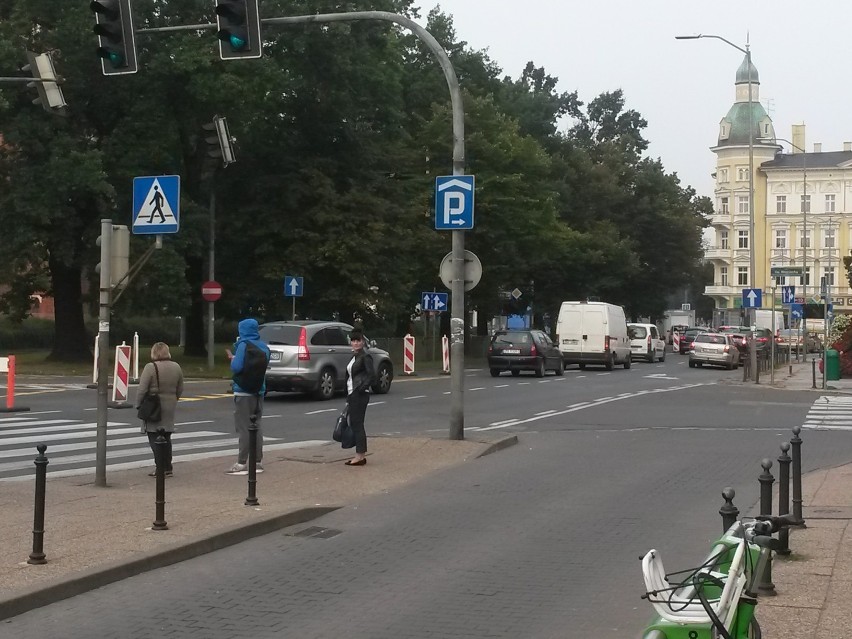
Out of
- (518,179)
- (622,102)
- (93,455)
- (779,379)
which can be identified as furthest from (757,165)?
(93,455)

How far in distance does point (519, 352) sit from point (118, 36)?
87.7ft

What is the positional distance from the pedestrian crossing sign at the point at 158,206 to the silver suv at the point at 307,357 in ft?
44.6

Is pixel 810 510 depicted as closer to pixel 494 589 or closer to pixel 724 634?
pixel 494 589

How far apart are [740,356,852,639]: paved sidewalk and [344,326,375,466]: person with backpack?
512cm

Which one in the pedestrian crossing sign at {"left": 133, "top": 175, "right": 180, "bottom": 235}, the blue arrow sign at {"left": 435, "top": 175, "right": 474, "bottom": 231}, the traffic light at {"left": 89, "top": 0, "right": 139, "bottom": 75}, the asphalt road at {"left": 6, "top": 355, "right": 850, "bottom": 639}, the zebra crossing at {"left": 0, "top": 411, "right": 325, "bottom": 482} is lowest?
the asphalt road at {"left": 6, "top": 355, "right": 850, "bottom": 639}

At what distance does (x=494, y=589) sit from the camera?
27.8ft

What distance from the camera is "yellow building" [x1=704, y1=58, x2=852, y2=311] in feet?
359

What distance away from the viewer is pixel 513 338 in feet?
133

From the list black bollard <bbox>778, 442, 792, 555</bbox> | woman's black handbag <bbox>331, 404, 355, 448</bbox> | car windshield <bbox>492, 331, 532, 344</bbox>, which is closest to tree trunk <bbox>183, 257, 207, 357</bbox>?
car windshield <bbox>492, 331, 532, 344</bbox>

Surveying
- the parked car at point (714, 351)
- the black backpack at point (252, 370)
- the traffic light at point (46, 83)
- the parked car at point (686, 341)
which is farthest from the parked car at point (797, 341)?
the black backpack at point (252, 370)

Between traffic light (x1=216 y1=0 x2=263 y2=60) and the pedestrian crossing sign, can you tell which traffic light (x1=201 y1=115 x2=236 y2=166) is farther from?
the pedestrian crossing sign

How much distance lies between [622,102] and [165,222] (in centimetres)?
10008

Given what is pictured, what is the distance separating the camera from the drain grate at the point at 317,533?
10.6 metres

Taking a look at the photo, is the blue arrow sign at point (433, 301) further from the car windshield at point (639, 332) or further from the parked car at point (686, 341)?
the parked car at point (686, 341)
